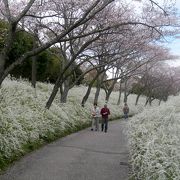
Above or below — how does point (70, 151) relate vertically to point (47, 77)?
below

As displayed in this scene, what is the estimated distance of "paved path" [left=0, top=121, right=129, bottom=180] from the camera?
930 centimetres

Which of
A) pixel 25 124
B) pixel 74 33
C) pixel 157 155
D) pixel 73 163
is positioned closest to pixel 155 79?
pixel 74 33

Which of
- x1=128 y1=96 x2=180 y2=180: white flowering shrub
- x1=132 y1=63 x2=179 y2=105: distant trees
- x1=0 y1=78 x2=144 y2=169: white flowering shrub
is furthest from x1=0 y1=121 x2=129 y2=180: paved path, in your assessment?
x1=132 y1=63 x2=179 y2=105: distant trees

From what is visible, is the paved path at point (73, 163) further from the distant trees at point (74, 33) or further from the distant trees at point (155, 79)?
the distant trees at point (155, 79)

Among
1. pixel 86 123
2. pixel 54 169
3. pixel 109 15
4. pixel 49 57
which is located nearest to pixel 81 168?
pixel 54 169

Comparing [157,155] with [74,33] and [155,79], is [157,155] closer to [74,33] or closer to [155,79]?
[74,33]

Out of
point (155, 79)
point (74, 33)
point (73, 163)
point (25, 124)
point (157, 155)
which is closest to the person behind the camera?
point (157, 155)

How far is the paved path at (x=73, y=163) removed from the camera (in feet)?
30.5

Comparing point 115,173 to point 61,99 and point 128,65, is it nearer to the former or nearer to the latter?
point 61,99

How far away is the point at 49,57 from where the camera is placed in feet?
100

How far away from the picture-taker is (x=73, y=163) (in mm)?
10820

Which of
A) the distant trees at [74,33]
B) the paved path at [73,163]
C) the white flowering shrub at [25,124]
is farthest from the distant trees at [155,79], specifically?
the paved path at [73,163]

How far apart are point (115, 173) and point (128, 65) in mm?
28607

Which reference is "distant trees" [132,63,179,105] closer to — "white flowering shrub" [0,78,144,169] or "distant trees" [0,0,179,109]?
"distant trees" [0,0,179,109]
